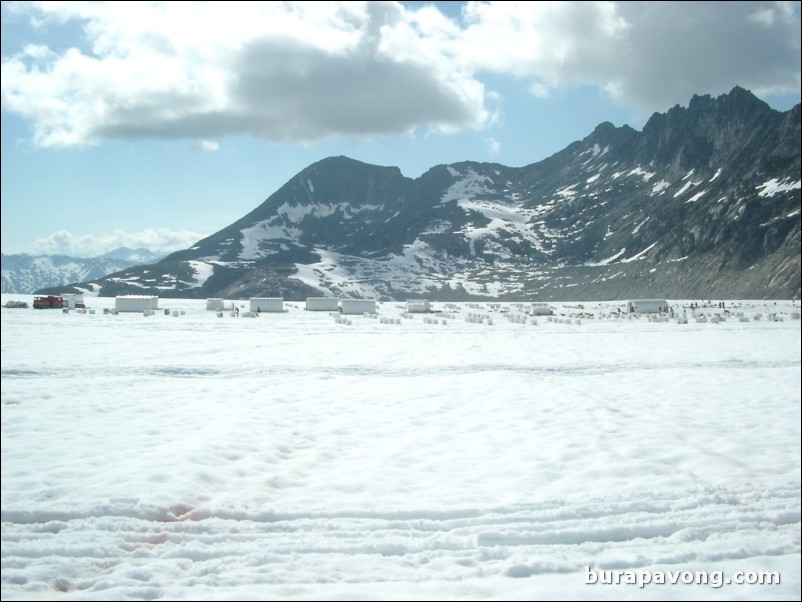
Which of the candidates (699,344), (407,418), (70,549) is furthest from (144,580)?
(699,344)

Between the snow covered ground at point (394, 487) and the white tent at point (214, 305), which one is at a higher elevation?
the white tent at point (214, 305)

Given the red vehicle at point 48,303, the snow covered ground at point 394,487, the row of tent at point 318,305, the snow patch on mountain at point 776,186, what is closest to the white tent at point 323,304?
the row of tent at point 318,305

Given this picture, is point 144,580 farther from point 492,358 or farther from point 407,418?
point 492,358

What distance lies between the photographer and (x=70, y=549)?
652cm

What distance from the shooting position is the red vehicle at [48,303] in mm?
65731

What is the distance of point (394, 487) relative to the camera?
865cm

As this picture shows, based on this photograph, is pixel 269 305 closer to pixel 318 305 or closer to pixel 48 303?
pixel 318 305

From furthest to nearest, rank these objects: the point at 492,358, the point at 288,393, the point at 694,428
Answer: the point at 492,358, the point at 288,393, the point at 694,428

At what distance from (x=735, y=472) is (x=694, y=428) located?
3.19 metres

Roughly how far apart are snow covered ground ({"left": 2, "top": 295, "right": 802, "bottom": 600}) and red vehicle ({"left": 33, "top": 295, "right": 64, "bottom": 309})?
55.1m

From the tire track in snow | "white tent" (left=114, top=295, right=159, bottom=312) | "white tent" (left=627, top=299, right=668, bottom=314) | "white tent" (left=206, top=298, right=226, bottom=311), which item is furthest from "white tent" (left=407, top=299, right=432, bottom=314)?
the tire track in snow

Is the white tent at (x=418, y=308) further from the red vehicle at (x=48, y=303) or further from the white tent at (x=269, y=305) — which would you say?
the red vehicle at (x=48, y=303)

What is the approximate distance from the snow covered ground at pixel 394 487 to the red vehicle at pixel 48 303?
55122 millimetres

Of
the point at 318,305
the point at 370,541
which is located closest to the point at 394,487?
the point at 370,541
